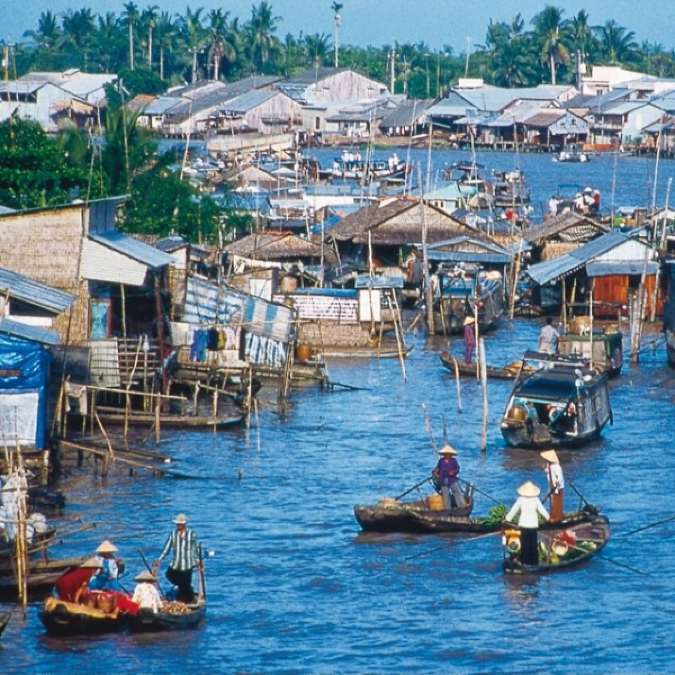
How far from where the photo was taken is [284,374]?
26.5 metres

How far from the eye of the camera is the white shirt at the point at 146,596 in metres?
14.5

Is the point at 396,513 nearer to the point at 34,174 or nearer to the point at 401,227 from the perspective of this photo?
the point at 34,174

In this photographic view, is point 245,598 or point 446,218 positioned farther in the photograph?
point 446,218

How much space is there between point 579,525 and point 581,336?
36.3 ft

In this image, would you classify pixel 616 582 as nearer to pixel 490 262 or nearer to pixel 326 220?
pixel 490 262

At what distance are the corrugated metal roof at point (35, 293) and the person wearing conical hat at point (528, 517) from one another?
299 inches

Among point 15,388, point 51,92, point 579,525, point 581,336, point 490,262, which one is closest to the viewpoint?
point 579,525

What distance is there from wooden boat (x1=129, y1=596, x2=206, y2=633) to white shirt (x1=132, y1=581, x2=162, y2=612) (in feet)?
0.16

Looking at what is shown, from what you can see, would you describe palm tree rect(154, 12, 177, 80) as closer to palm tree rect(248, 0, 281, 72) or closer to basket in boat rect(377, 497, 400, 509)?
palm tree rect(248, 0, 281, 72)

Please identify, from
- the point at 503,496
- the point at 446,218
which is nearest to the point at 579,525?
the point at 503,496

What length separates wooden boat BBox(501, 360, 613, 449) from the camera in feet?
76.7

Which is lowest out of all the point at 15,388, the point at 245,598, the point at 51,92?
the point at 245,598

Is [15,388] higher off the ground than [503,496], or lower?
higher

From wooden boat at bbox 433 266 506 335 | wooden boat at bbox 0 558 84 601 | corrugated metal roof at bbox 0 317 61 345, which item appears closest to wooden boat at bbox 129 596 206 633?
wooden boat at bbox 0 558 84 601
